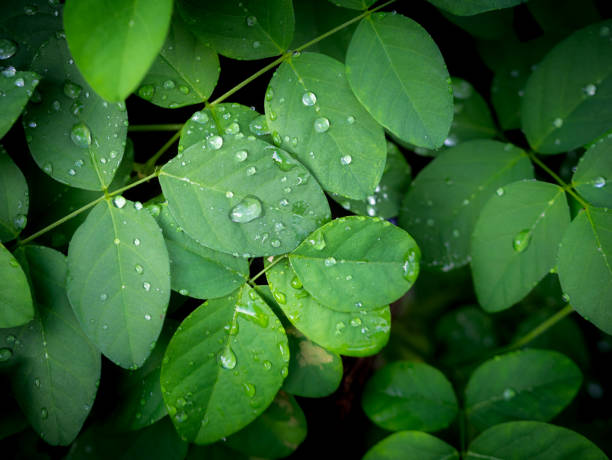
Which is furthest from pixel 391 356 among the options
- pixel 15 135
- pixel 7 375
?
pixel 15 135

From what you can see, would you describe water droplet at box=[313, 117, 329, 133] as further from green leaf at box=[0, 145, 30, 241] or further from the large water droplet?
green leaf at box=[0, 145, 30, 241]

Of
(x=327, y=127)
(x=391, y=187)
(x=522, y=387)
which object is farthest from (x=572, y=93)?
(x=522, y=387)

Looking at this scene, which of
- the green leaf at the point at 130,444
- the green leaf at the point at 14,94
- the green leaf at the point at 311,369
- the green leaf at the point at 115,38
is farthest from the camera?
the green leaf at the point at 130,444

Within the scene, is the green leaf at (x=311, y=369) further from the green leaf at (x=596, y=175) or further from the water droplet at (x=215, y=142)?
the green leaf at (x=596, y=175)

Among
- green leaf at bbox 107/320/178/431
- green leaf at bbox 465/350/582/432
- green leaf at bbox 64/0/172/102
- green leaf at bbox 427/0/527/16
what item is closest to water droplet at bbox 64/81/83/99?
green leaf at bbox 64/0/172/102

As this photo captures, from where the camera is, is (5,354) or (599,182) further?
(599,182)

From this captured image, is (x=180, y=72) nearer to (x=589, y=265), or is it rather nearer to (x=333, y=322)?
(x=333, y=322)

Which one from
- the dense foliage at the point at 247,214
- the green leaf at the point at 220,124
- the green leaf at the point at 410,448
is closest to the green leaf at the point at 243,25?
the dense foliage at the point at 247,214
